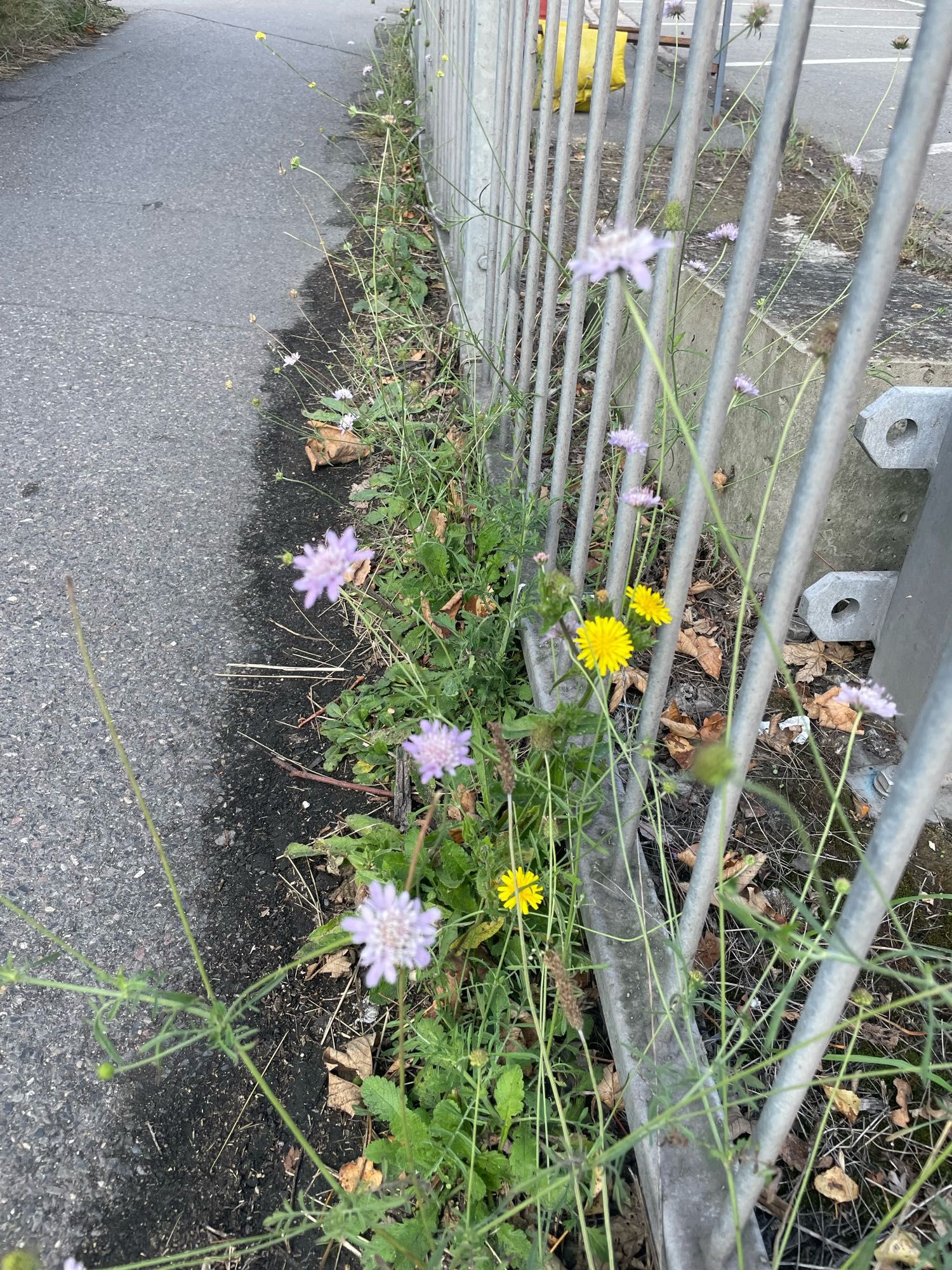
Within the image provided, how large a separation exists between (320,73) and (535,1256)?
28.8 ft

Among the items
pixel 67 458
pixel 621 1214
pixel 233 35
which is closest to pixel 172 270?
pixel 67 458

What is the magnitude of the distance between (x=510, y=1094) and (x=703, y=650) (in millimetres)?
1252

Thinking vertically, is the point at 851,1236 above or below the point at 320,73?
below

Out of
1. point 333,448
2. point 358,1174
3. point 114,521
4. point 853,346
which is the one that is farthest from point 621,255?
point 333,448

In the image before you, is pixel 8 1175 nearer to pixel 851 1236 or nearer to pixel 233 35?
pixel 851 1236

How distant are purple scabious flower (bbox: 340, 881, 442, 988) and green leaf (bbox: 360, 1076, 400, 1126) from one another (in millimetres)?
635

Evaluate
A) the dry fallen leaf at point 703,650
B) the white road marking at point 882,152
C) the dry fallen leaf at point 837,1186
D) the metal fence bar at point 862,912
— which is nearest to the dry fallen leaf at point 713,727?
the dry fallen leaf at point 703,650

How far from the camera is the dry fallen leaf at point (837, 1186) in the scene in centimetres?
131

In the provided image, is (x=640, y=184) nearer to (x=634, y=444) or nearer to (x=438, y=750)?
(x=634, y=444)

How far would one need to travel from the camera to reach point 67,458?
9.59 ft

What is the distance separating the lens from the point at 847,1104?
57.0 inches

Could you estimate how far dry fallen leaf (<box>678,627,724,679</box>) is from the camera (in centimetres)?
227

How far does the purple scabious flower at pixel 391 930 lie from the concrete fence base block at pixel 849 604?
1.53 metres

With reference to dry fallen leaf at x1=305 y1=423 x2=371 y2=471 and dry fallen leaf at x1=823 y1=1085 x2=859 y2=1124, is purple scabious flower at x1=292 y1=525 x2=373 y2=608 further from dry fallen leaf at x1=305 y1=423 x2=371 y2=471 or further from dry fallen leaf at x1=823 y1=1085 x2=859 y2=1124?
dry fallen leaf at x1=305 y1=423 x2=371 y2=471
